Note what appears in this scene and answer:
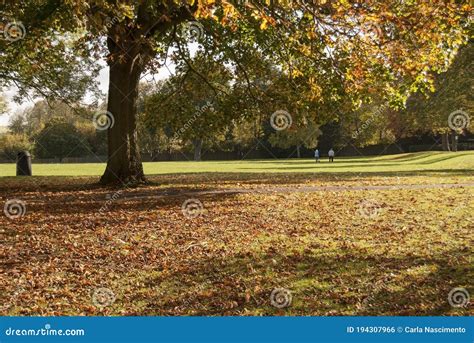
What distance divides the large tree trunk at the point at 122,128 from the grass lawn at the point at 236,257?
14.7 ft

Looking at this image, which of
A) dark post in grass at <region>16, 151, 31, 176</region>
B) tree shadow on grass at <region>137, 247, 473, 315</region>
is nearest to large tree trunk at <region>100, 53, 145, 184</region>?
dark post in grass at <region>16, 151, 31, 176</region>

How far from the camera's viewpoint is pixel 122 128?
18.7 m

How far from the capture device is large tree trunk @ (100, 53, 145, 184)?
1859cm

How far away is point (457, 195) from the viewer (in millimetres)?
15312

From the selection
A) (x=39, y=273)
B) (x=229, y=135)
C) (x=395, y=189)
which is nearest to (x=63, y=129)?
(x=229, y=135)

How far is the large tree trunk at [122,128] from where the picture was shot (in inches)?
732

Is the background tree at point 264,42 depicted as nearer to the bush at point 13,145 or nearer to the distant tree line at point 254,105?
the distant tree line at point 254,105

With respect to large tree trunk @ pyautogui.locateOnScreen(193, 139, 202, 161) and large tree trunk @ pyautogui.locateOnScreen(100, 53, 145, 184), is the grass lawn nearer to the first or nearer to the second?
large tree trunk @ pyautogui.locateOnScreen(100, 53, 145, 184)

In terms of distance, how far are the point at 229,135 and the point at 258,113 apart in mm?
62151

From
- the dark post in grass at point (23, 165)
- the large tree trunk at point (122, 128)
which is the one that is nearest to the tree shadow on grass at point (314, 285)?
the large tree trunk at point (122, 128)

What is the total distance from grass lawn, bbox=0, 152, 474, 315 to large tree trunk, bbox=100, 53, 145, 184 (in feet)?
14.7

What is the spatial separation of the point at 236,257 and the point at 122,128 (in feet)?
39.7

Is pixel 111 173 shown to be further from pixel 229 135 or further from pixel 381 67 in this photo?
pixel 229 135

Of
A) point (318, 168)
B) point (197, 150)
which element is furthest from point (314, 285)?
point (197, 150)
